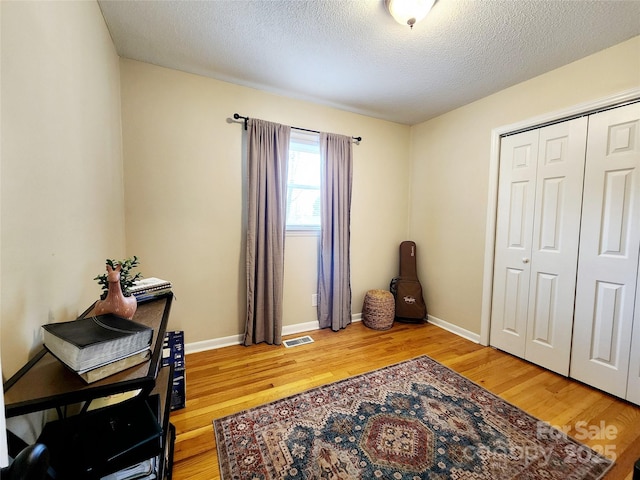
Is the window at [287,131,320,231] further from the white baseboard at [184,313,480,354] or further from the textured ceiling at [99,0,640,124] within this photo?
the white baseboard at [184,313,480,354]

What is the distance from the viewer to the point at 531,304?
220 cm

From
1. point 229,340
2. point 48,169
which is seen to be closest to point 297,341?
point 229,340

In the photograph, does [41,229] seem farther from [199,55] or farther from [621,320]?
[621,320]

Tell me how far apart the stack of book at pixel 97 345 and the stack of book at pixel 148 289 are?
48cm

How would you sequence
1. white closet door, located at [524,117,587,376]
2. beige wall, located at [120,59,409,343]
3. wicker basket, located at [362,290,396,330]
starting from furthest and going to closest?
wicker basket, located at [362,290,396,330], beige wall, located at [120,59,409,343], white closet door, located at [524,117,587,376]

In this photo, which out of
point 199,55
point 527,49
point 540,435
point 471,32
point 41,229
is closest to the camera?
point 41,229

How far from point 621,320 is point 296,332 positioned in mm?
2577

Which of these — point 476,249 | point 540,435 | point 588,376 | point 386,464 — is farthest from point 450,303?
point 386,464

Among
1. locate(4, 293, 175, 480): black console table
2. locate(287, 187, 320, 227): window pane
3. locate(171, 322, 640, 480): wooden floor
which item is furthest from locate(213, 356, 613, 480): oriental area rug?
locate(287, 187, 320, 227): window pane

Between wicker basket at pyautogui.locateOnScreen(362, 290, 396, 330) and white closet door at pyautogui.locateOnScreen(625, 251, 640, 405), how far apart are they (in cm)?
176

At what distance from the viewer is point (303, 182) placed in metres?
2.76

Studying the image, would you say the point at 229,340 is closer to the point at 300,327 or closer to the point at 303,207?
the point at 300,327

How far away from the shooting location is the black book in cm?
68

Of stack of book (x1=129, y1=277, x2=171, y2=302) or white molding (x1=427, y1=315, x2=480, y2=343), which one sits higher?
stack of book (x1=129, y1=277, x2=171, y2=302)
